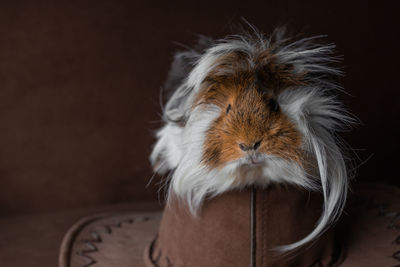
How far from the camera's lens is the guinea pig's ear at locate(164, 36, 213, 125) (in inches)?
34.0

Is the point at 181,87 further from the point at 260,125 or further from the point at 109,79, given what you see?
the point at 109,79

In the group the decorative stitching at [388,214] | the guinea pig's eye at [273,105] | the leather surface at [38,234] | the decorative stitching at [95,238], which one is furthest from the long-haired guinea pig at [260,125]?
the leather surface at [38,234]

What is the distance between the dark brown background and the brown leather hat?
0.30 metres

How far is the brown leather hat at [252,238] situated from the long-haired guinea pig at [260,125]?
26 millimetres

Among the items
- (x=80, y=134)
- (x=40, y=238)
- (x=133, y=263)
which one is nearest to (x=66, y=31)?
(x=80, y=134)

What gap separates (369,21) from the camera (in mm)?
1245

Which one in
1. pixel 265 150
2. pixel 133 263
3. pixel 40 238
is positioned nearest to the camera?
pixel 265 150

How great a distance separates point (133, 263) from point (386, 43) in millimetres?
875

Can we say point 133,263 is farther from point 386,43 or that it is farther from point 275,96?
point 386,43

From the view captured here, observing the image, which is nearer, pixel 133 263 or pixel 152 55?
pixel 133 263

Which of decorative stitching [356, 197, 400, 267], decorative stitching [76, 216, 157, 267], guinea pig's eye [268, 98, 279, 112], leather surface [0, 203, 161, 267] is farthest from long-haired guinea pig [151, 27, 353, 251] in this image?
leather surface [0, 203, 161, 267]

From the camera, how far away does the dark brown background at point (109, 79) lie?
124cm

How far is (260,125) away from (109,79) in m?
0.66

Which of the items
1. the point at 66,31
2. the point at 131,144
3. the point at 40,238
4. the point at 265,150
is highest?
the point at 66,31
